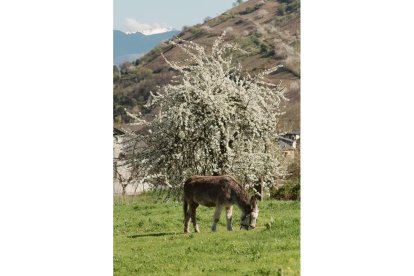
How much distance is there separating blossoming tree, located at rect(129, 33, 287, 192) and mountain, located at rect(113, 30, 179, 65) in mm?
183

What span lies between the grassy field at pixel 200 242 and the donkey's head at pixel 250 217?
0.05 m

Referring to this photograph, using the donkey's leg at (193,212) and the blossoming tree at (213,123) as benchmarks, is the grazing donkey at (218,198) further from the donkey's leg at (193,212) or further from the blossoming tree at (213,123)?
the blossoming tree at (213,123)

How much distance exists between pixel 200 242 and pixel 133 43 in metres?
2.18

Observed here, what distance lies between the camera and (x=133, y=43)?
10148 millimetres

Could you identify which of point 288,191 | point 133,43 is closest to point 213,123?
point 288,191

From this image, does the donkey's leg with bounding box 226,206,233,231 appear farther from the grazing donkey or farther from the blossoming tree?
the blossoming tree

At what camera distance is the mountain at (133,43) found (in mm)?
10094

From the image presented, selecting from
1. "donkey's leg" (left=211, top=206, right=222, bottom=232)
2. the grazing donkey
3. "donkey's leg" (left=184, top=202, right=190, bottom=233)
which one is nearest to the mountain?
the grazing donkey

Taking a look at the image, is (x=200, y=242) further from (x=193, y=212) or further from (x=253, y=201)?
(x=253, y=201)

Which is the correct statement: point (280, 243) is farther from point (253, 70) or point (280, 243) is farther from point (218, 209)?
point (253, 70)

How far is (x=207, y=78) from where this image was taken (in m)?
10.6

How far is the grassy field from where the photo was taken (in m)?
9.52
